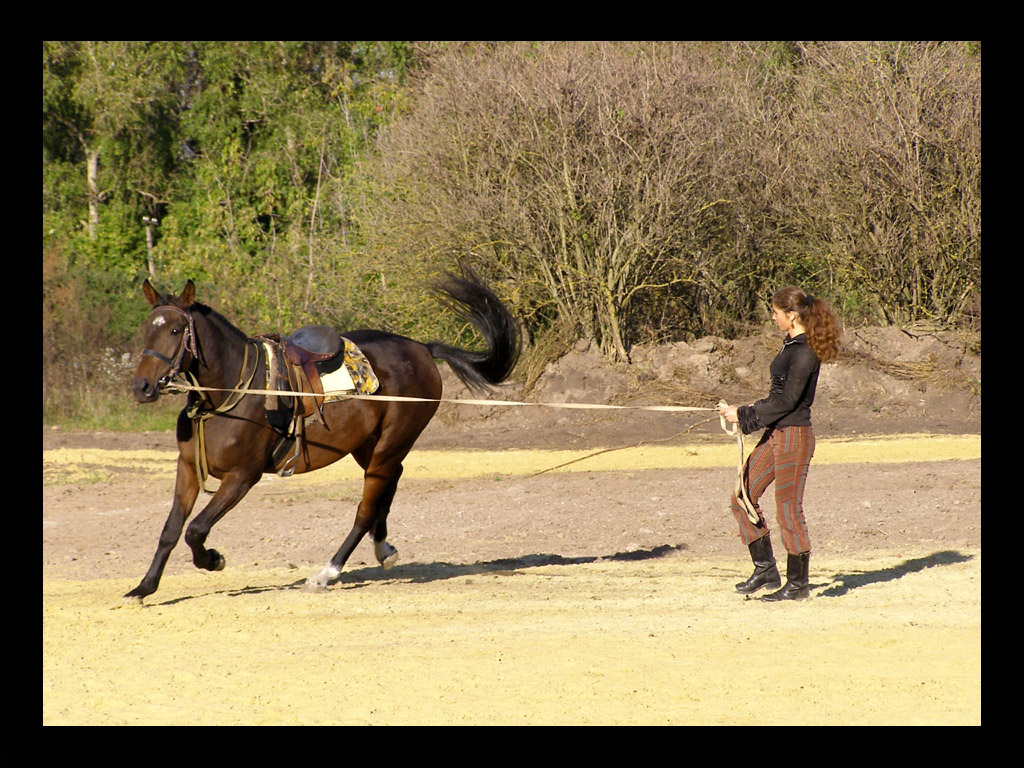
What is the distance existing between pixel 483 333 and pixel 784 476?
357cm

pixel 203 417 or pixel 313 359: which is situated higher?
pixel 313 359

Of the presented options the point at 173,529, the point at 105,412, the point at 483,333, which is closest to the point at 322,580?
the point at 173,529

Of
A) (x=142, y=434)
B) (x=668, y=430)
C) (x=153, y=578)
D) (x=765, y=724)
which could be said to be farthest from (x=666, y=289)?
(x=765, y=724)

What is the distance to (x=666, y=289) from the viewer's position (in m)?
23.1

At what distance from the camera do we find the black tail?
32.8ft

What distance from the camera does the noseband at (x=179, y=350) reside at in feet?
24.2

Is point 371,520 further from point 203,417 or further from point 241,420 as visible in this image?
point 203,417

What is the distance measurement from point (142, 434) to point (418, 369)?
11.3 metres

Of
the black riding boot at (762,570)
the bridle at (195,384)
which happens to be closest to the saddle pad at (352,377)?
the bridle at (195,384)

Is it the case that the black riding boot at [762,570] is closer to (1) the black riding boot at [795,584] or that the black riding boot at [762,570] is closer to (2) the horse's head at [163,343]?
(1) the black riding boot at [795,584]

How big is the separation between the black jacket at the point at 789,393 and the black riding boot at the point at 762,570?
0.89 metres

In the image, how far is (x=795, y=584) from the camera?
7637 mm

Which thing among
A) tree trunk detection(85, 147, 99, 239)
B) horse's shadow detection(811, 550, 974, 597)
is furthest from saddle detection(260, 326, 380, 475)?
tree trunk detection(85, 147, 99, 239)

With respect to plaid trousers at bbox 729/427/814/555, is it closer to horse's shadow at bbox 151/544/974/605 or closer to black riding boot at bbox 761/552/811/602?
black riding boot at bbox 761/552/811/602
